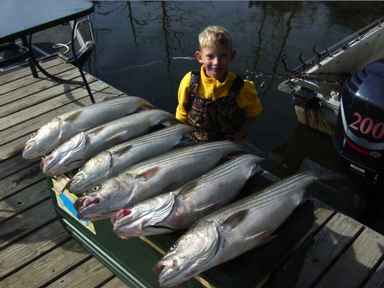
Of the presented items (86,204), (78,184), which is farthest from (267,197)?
(78,184)

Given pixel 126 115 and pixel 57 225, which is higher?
pixel 126 115

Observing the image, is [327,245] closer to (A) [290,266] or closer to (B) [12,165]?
(A) [290,266]

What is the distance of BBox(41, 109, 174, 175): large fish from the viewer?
2.59 metres

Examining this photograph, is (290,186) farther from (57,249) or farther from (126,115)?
(57,249)

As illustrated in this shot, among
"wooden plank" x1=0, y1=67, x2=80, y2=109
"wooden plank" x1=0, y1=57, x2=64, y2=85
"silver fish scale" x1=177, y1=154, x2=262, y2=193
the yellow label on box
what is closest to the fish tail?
"silver fish scale" x1=177, y1=154, x2=262, y2=193

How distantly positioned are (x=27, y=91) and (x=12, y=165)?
5.56 feet

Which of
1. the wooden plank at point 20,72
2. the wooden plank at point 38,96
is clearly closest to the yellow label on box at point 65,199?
the wooden plank at point 38,96

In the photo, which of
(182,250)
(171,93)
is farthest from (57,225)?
(171,93)

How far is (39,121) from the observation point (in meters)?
5.13

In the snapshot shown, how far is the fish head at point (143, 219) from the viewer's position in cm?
203

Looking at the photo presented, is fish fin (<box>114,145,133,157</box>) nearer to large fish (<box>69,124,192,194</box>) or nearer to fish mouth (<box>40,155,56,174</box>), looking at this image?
large fish (<box>69,124,192,194</box>)

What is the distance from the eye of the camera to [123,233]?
80.5 inches

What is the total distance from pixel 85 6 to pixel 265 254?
374 cm

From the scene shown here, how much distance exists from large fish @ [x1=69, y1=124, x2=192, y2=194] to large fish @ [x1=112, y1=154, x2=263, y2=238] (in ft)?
1.39
